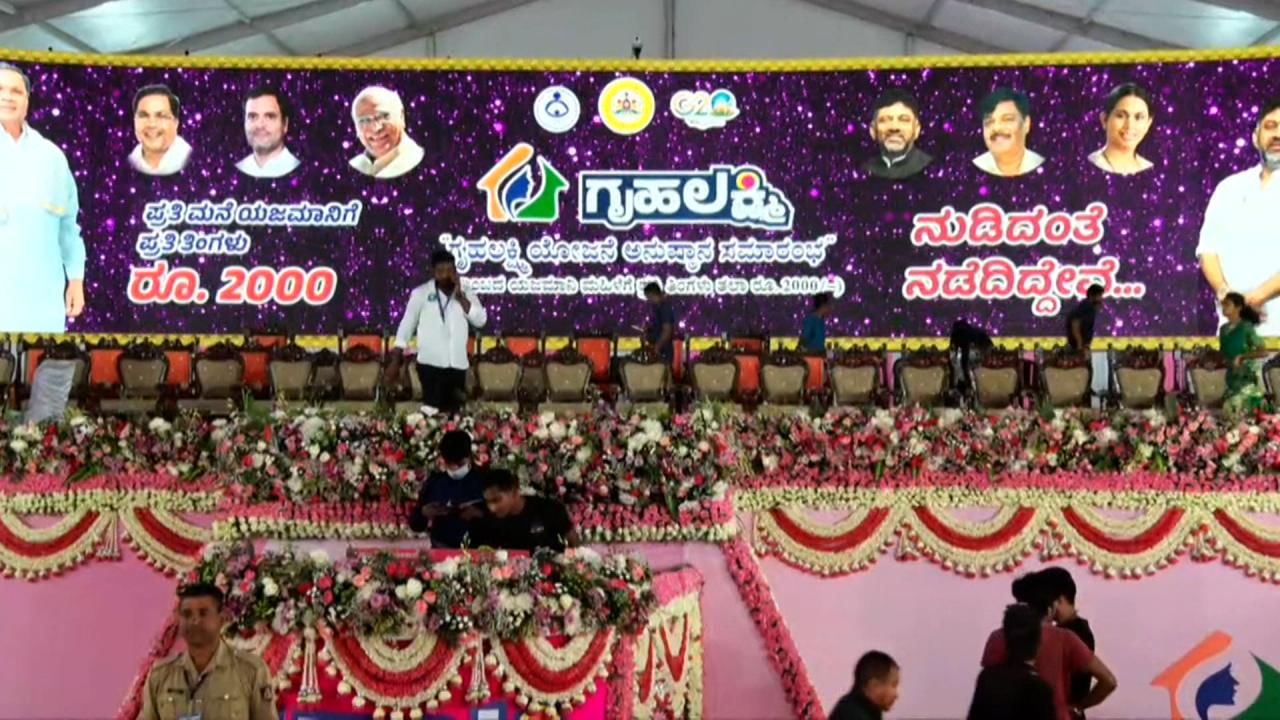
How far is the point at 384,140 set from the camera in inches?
540

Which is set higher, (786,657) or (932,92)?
(932,92)

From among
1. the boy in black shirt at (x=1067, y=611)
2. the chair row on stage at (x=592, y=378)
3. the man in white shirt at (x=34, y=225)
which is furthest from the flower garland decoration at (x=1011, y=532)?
the man in white shirt at (x=34, y=225)

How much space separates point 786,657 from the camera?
24.5 ft

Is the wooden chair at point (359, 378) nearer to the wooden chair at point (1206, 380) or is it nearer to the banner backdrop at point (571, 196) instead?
the banner backdrop at point (571, 196)

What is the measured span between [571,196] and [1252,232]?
5.73 metres

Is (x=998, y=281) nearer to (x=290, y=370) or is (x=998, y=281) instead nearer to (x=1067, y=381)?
(x=1067, y=381)

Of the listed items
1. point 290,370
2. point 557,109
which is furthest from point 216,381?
point 557,109

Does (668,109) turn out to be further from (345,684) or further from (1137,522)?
(345,684)

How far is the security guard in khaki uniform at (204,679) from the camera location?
4.45m

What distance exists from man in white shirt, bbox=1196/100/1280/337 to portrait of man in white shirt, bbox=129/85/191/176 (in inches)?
344

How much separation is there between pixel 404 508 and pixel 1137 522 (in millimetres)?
3633

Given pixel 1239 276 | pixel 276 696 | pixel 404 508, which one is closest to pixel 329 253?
pixel 404 508

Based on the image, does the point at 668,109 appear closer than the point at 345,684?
No

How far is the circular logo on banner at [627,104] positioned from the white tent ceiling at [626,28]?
458 centimetres
